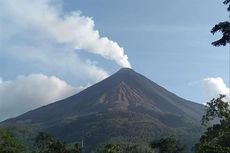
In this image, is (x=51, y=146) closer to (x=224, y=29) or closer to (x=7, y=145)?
(x=7, y=145)

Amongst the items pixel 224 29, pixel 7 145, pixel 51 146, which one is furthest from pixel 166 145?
pixel 224 29

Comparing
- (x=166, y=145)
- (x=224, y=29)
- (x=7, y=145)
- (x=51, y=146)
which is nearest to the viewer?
(x=224, y=29)

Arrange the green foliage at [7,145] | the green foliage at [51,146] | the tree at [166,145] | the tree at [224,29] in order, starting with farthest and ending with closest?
the tree at [166,145]
the green foliage at [51,146]
the green foliage at [7,145]
the tree at [224,29]

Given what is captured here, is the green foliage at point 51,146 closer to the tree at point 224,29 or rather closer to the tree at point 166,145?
the tree at point 166,145

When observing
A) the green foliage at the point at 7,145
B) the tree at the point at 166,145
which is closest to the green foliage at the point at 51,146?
the green foliage at the point at 7,145

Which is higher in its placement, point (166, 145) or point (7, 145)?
point (166, 145)

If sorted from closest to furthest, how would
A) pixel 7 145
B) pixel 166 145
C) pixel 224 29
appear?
1. pixel 224 29
2. pixel 7 145
3. pixel 166 145

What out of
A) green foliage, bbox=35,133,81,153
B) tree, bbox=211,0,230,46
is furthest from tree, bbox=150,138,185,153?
tree, bbox=211,0,230,46

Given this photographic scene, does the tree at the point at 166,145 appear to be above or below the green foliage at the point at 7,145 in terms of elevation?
above

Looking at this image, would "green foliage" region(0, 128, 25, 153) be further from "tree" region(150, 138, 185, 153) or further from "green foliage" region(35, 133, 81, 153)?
"tree" region(150, 138, 185, 153)

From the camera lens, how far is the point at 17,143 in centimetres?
6181

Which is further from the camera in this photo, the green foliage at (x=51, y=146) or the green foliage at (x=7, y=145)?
the green foliage at (x=51, y=146)

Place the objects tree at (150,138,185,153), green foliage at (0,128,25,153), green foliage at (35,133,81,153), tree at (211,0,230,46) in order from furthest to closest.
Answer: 1. tree at (150,138,185,153)
2. green foliage at (35,133,81,153)
3. green foliage at (0,128,25,153)
4. tree at (211,0,230,46)

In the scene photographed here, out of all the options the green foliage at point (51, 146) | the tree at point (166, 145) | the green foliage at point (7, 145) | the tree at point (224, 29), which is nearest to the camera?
the tree at point (224, 29)
